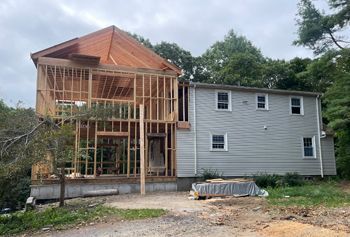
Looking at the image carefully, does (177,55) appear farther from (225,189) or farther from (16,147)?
(16,147)

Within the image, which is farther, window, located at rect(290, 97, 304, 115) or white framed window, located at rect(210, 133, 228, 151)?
window, located at rect(290, 97, 304, 115)

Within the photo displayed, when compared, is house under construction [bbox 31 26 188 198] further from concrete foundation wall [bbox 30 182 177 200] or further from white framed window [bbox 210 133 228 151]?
white framed window [bbox 210 133 228 151]

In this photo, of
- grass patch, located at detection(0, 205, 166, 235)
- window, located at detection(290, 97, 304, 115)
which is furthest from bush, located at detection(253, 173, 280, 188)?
grass patch, located at detection(0, 205, 166, 235)

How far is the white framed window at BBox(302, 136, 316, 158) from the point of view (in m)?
20.9

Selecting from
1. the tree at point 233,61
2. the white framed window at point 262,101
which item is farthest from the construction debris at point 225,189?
the tree at point 233,61

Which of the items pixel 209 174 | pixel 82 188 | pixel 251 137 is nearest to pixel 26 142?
pixel 82 188

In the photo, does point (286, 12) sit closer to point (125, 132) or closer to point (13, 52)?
point (125, 132)

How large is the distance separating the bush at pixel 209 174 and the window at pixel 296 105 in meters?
6.53

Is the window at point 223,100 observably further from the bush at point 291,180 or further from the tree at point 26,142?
the tree at point 26,142

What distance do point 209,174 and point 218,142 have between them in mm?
2052

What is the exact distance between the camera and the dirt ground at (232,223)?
780 centimetres

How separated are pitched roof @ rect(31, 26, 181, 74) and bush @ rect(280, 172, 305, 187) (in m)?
8.27

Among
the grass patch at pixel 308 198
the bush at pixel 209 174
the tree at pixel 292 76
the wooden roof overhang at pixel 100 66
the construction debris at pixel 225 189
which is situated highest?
the tree at pixel 292 76

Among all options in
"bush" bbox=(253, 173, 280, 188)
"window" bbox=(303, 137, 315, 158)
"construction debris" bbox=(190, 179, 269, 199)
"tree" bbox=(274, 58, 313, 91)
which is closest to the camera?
"construction debris" bbox=(190, 179, 269, 199)
